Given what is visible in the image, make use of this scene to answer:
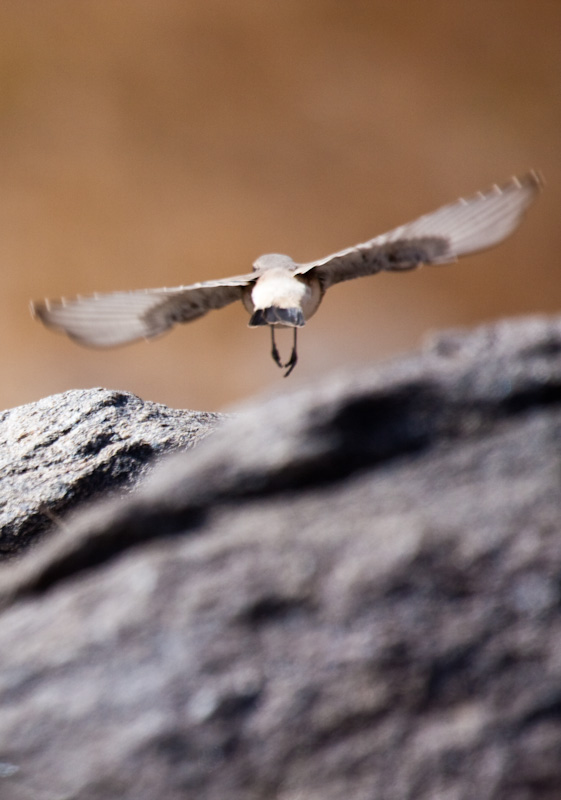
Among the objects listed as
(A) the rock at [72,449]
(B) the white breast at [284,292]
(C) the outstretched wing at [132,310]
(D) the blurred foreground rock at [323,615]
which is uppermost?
(C) the outstretched wing at [132,310]

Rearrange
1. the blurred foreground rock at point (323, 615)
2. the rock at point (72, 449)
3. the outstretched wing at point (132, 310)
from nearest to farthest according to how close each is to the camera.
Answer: the blurred foreground rock at point (323, 615) < the rock at point (72, 449) < the outstretched wing at point (132, 310)

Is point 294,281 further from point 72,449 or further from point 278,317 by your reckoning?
point 72,449

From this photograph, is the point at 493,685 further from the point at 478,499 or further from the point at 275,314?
the point at 275,314

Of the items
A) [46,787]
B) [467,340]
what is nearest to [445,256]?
[467,340]

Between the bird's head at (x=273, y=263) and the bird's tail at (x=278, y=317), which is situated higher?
the bird's head at (x=273, y=263)

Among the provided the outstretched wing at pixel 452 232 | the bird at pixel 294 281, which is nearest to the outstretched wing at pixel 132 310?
the bird at pixel 294 281

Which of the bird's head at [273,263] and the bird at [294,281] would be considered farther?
the bird's head at [273,263]

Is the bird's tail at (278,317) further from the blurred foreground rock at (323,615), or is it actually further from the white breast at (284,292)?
the blurred foreground rock at (323,615)

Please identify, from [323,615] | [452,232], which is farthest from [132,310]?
[323,615]
